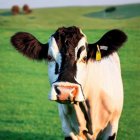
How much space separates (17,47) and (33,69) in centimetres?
403

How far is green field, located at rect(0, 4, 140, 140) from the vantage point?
16.9 feet

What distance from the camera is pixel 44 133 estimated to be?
172 inches

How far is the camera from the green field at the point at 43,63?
5.16m

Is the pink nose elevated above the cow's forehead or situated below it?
below

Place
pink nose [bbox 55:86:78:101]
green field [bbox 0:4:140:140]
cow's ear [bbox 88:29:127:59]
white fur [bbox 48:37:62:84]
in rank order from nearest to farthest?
pink nose [bbox 55:86:78:101] → white fur [bbox 48:37:62:84] → cow's ear [bbox 88:29:127:59] → green field [bbox 0:4:140:140]

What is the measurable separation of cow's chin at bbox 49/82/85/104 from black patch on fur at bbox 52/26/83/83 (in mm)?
47

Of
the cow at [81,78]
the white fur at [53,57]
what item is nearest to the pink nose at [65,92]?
the cow at [81,78]

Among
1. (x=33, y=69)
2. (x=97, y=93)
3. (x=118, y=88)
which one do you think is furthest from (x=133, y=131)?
(x=33, y=69)

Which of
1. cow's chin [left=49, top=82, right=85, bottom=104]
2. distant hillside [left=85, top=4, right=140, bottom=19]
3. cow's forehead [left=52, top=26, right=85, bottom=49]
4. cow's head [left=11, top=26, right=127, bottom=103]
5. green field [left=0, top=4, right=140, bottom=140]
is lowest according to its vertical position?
green field [left=0, top=4, right=140, bottom=140]

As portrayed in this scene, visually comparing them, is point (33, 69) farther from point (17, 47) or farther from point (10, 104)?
point (17, 47)

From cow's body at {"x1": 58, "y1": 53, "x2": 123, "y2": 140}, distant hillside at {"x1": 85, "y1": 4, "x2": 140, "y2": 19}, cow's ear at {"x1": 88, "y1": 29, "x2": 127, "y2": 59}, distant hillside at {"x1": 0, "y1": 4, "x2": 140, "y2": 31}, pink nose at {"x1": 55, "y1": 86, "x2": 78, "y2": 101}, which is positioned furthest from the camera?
distant hillside at {"x1": 0, "y1": 4, "x2": 140, "y2": 31}

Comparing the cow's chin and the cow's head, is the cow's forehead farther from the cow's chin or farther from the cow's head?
the cow's chin

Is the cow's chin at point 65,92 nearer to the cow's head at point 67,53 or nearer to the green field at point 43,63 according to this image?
the cow's head at point 67,53

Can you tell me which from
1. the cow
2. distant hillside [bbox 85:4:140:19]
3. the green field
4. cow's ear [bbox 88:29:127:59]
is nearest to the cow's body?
the cow
